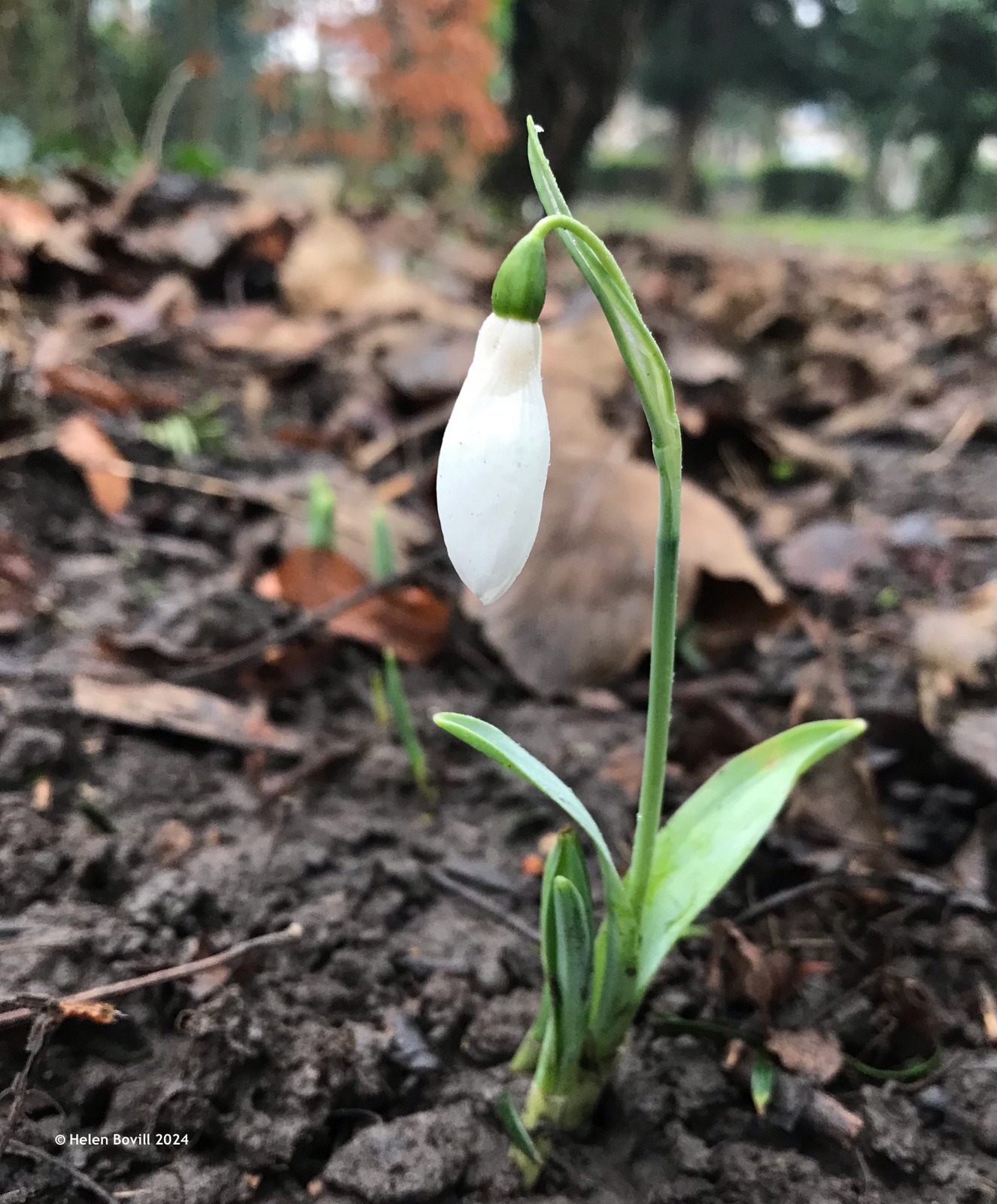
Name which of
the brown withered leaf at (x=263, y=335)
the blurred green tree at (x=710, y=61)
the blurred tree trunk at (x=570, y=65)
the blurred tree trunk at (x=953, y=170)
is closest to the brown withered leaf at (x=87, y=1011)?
the brown withered leaf at (x=263, y=335)

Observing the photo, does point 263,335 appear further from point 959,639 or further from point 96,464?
point 959,639

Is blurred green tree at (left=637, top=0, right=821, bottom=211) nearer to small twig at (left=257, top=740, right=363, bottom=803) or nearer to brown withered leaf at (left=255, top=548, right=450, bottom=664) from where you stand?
brown withered leaf at (left=255, top=548, right=450, bottom=664)

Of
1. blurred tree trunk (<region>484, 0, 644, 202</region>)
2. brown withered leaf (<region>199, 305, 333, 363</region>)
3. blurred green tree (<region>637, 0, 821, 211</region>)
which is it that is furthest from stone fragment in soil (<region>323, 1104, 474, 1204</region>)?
blurred green tree (<region>637, 0, 821, 211</region>)

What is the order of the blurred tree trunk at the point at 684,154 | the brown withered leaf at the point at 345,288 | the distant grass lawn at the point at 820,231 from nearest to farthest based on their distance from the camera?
the brown withered leaf at the point at 345,288, the distant grass lawn at the point at 820,231, the blurred tree trunk at the point at 684,154

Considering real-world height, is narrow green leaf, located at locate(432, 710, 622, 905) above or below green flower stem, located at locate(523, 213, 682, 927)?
below

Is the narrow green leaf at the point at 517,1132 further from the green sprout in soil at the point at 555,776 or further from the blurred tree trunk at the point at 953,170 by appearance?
the blurred tree trunk at the point at 953,170

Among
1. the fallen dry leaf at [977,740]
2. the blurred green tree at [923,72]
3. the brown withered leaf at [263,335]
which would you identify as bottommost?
the fallen dry leaf at [977,740]

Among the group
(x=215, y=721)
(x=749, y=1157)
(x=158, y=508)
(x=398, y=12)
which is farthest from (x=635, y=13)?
(x=749, y=1157)

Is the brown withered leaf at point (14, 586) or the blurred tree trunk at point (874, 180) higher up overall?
the blurred tree trunk at point (874, 180)
